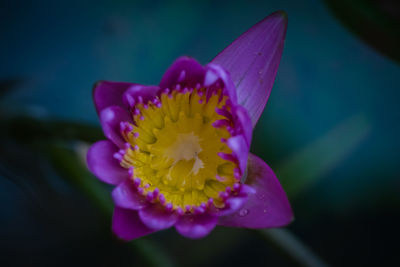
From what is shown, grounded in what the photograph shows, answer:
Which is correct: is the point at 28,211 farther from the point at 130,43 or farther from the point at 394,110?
the point at 394,110

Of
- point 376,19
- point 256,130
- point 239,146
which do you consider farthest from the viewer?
point 256,130

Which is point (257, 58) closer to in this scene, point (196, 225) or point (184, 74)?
point (184, 74)

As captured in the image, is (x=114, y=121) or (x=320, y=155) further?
(x=320, y=155)

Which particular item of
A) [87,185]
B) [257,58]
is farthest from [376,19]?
[87,185]

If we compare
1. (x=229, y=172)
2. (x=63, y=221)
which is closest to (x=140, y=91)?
(x=229, y=172)

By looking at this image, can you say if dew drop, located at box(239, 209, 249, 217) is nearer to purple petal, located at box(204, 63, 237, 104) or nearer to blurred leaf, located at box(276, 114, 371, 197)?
purple petal, located at box(204, 63, 237, 104)
